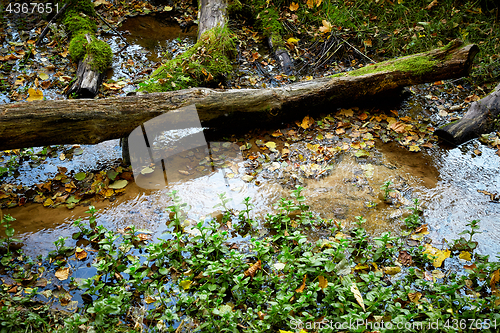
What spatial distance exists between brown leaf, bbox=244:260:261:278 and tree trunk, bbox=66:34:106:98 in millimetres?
3339

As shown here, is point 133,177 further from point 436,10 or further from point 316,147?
point 436,10

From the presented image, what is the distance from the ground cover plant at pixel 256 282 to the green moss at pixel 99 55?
277 cm

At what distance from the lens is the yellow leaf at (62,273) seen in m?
2.45

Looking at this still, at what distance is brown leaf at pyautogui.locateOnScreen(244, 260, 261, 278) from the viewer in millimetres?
2432

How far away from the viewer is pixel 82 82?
4195 millimetres

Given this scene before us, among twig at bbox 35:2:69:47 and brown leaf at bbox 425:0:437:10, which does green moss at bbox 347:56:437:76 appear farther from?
twig at bbox 35:2:69:47

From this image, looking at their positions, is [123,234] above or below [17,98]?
below

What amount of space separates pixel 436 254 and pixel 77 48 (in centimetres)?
561

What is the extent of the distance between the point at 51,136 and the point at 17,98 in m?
1.72

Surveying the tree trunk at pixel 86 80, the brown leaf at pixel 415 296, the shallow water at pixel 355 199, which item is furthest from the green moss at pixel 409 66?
the tree trunk at pixel 86 80

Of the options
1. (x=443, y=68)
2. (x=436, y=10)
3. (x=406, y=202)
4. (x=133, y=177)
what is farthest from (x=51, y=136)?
(x=436, y=10)

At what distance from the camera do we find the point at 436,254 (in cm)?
263

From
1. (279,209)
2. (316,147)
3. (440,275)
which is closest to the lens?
(440,275)

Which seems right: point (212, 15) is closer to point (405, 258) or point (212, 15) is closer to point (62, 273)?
point (62, 273)
